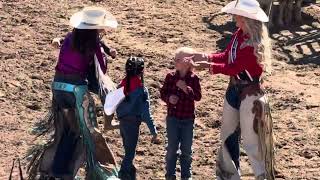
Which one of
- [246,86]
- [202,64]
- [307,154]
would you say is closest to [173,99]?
[202,64]

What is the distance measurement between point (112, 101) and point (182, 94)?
571mm

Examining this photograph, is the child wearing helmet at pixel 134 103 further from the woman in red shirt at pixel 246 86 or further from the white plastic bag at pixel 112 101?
the woman in red shirt at pixel 246 86

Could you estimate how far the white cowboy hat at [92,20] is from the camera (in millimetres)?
5484

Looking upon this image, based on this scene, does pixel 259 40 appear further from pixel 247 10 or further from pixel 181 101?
pixel 181 101

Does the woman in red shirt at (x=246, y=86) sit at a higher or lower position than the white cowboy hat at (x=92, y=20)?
lower

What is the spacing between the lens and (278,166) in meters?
6.70

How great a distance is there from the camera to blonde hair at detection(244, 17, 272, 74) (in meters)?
5.31

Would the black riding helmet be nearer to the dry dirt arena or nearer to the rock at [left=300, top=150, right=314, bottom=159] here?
the dry dirt arena

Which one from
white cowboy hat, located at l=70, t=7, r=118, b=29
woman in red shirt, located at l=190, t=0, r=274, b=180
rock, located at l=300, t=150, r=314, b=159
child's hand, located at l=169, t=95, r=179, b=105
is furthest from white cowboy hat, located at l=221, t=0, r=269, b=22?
rock, located at l=300, t=150, r=314, b=159

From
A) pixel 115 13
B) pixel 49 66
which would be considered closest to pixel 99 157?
pixel 49 66

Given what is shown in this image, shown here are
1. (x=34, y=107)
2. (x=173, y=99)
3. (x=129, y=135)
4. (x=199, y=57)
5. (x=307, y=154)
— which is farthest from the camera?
(x=34, y=107)

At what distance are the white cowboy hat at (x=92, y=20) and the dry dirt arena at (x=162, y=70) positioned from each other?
1.64 metres

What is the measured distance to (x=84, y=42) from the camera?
5547 mm

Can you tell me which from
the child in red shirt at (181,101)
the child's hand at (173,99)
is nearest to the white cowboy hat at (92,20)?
the child in red shirt at (181,101)
